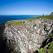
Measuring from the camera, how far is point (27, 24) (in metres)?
17.4

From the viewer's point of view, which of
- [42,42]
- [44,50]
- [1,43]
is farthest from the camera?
[1,43]

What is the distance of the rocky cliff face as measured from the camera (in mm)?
15242

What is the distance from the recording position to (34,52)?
1462 centimetres

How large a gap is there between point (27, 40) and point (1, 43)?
293cm

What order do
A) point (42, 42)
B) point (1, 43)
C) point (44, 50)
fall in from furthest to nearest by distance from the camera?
point (1, 43), point (42, 42), point (44, 50)

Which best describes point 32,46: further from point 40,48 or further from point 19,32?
point 19,32

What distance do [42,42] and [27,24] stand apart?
3226mm

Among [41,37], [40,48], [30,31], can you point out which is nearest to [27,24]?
[30,31]

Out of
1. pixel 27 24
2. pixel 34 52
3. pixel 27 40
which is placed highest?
pixel 27 24

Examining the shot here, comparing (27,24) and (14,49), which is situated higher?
(27,24)

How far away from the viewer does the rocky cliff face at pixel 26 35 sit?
15.2 metres

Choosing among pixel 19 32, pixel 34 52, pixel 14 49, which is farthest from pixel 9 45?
pixel 34 52

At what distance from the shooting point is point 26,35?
15984 millimetres

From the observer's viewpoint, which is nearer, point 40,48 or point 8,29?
point 40,48
